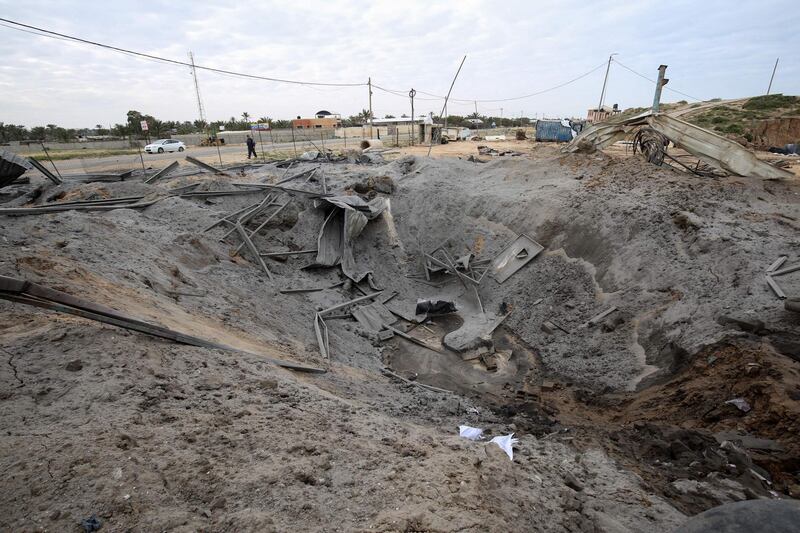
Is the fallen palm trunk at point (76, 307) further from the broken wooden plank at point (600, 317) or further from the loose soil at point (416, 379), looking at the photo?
the broken wooden plank at point (600, 317)

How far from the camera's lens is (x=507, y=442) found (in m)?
4.98

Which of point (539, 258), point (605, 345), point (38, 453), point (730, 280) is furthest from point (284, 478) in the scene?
point (539, 258)

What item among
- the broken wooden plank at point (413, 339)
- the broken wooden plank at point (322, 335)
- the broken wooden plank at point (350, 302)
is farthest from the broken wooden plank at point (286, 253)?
the broken wooden plank at point (413, 339)

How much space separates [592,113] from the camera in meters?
45.1

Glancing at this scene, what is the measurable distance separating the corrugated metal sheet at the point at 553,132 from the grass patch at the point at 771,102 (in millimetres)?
13796

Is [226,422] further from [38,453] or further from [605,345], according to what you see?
[605,345]

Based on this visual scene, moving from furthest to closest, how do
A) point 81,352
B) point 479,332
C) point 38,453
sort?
point 479,332, point 81,352, point 38,453

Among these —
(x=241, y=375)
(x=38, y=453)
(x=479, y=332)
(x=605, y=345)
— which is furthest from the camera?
(x=479, y=332)

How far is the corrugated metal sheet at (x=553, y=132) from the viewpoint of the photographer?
37625mm

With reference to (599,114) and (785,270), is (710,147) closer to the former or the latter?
(785,270)

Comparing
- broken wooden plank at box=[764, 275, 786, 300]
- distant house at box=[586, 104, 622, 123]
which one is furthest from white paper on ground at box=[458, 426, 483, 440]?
distant house at box=[586, 104, 622, 123]

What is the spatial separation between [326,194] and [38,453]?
37.7 feet

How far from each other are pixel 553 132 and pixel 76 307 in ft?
135

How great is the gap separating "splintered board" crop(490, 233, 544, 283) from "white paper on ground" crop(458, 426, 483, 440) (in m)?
6.55
